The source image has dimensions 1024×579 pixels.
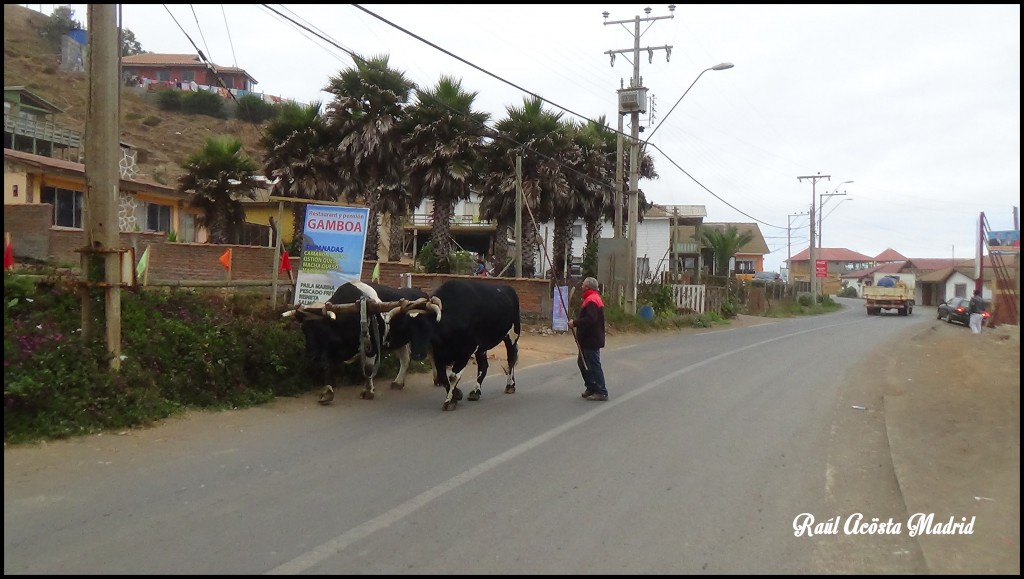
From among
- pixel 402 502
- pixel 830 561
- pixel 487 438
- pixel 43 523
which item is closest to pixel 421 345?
pixel 487 438

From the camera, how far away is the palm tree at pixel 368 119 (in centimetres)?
2562

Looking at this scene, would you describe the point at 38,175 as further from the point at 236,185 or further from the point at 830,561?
the point at 830,561

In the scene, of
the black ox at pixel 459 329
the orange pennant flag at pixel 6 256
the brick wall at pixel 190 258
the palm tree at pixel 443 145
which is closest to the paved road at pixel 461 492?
the black ox at pixel 459 329

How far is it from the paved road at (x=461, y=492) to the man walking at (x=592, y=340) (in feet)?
1.27

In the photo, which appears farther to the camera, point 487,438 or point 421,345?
point 421,345

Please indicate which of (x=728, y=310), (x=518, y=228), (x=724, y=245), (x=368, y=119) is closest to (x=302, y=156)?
(x=368, y=119)

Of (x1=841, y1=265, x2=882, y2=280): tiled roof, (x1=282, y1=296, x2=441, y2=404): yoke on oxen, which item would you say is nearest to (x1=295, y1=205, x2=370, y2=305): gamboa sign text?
(x1=282, y1=296, x2=441, y2=404): yoke on oxen

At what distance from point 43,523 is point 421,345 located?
5.12 metres

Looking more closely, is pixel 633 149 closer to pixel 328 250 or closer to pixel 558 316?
pixel 558 316

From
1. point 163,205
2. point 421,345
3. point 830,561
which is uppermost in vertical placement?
point 163,205

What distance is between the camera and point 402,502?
584 cm

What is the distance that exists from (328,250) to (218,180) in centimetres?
1796

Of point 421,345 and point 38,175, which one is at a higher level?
point 38,175

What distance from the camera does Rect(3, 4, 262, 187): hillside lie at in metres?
57.1
